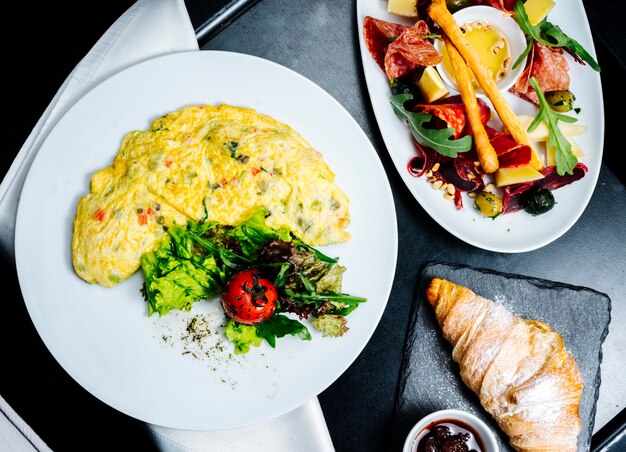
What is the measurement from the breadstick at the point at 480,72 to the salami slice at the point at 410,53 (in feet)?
0.25

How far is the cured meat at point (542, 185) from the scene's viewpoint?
252cm

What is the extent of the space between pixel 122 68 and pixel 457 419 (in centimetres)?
190

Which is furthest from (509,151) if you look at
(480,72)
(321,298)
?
(321,298)

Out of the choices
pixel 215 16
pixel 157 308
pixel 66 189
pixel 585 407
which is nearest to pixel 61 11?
pixel 215 16

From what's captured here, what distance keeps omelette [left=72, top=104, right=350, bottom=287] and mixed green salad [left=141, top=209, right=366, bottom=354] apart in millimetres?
Answer: 49

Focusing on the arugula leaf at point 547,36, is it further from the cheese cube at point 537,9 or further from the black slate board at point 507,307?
the black slate board at point 507,307

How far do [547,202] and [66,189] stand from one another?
1892 millimetres

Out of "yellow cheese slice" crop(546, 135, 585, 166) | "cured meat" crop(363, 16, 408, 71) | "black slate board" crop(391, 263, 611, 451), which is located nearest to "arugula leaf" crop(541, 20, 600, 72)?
"yellow cheese slice" crop(546, 135, 585, 166)

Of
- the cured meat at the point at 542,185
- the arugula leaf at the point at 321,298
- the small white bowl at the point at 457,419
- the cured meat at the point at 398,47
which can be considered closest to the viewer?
the arugula leaf at the point at 321,298

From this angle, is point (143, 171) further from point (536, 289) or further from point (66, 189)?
point (536, 289)

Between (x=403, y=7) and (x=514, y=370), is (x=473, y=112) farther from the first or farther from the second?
(x=514, y=370)

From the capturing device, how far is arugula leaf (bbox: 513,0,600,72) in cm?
255

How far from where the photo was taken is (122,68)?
2.36 meters

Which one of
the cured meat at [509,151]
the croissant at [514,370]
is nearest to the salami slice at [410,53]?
the cured meat at [509,151]
